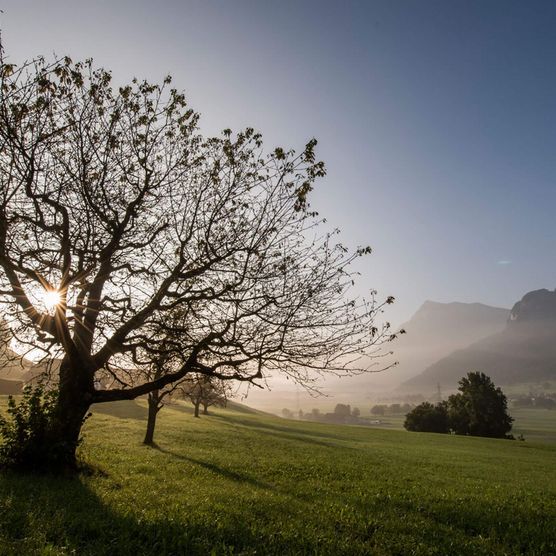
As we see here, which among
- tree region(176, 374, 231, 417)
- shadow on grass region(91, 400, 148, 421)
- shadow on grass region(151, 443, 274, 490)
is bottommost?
shadow on grass region(91, 400, 148, 421)

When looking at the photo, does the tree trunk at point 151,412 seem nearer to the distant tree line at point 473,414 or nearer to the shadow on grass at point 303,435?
the shadow on grass at point 303,435

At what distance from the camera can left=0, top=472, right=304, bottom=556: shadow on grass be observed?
7634 mm

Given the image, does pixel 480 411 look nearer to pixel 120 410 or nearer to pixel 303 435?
pixel 303 435

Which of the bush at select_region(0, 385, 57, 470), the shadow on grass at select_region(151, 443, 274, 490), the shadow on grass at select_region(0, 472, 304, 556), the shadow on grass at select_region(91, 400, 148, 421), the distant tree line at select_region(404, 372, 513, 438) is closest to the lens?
the shadow on grass at select_region(0, 472, 304, 556)

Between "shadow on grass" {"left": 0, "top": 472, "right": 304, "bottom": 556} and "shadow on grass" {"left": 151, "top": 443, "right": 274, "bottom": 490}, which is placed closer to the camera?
"shadow on grass" {"left": 0, "top": 472, "right": 304, "bottom": 556}

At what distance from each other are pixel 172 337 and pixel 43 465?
624 centimetres

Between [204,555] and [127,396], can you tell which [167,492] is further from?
[204,555]

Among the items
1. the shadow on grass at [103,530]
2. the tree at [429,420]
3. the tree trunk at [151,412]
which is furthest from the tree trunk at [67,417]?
the tree at [429,420]

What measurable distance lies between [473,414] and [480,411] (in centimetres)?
165

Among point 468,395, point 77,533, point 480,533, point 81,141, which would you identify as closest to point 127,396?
point 77,533

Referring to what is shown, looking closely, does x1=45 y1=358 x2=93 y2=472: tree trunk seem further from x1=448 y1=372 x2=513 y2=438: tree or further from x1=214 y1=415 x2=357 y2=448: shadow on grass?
x1=448 y1=372 x2=513 y2=438: tree

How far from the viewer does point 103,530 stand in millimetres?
8609

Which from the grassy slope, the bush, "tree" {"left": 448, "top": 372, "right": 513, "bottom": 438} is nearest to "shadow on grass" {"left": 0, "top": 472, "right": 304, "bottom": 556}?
the grassy slope

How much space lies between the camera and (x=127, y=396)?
15078mm
